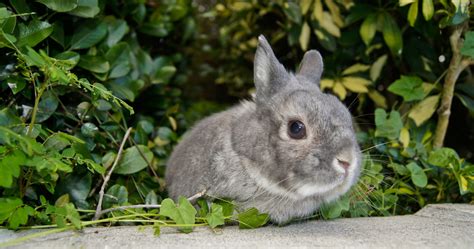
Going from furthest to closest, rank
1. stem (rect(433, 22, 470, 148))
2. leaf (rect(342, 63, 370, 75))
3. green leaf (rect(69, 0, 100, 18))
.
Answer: leaf (rect(342, 63, 370, 75)) < stem (rect(433, 22, 470, 148)) < green leaf (rect(69, 0, 100, 18))

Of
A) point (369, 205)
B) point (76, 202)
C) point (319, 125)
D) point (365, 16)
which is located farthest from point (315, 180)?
point (365, 16)

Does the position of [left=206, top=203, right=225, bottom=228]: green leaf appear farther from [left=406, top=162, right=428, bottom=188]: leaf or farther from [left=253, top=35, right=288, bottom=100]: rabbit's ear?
[left=406, top=162, right=428, bottom=188]: leaf

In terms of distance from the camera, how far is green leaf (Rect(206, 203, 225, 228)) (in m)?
2.92

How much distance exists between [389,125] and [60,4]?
2.46 metres

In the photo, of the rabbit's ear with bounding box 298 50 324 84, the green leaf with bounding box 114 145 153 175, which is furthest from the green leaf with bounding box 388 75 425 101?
the green leaf with bounding box 114 145 153 175

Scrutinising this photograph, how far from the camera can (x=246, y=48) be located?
236 inches

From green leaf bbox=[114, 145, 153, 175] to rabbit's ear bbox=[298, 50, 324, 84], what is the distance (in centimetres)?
127

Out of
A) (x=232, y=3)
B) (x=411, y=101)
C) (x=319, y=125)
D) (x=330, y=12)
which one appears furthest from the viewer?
(x=232, y=3)

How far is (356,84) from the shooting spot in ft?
15.1

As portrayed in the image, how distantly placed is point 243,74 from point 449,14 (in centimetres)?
309

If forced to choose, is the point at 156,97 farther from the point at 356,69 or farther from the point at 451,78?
the point at 451,78

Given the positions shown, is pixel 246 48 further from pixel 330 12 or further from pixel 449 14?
pixel 449 14

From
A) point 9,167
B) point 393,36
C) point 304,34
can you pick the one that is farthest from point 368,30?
point 9,167

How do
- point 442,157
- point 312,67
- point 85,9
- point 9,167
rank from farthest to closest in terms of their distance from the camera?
point 442,157, point 312,67, point 85,9, point 9,167
